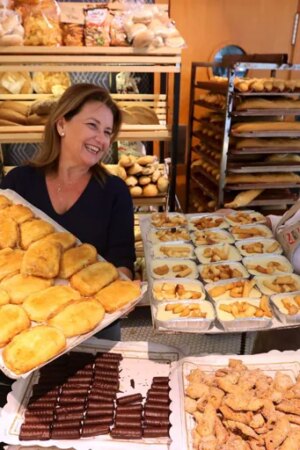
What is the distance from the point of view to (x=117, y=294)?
1.31 meters

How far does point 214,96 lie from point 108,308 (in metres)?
2.48

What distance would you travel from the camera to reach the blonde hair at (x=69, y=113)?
1.78 metres

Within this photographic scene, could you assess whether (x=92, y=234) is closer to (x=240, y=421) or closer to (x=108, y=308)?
(x=108, y=308)

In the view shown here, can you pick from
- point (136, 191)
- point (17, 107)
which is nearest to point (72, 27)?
point (17, 107)

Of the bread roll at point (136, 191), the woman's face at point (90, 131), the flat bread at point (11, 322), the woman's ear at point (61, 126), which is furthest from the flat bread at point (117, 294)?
the bread roll at point (136, 191)

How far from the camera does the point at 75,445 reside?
1.10 meters

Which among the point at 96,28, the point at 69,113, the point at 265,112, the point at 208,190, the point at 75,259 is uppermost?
the point at 96,28

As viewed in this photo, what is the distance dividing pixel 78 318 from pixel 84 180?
2.98 feet

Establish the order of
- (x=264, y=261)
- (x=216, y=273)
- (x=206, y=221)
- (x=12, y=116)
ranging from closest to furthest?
(x=216, y=273) → (x=264, y=261) → (x=206, y=221) → (x=12, y=116)

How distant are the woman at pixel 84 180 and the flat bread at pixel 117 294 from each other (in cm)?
42

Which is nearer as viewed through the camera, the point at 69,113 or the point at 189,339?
the point at 69,113

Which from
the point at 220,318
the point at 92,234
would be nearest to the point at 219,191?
the point at 92,234

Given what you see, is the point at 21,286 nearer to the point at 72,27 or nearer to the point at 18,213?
the point at 18,213

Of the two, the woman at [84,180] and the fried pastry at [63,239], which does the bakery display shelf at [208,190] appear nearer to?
the woman at [84,180]
